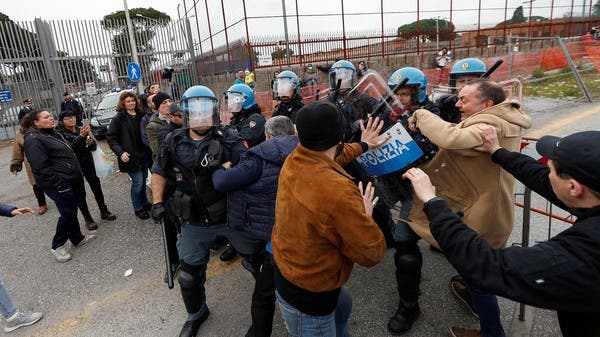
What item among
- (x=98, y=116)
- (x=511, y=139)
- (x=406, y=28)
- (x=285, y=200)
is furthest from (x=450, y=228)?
(x=406, y=28)

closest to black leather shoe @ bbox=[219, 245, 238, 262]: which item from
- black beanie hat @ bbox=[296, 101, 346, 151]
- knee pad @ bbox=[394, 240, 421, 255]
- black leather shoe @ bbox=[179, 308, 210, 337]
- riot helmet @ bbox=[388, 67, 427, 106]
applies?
black leather shoe @ bbox=[179, 308, 210, 337]

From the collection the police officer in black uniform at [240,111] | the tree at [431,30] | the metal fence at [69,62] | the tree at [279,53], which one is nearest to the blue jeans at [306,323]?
the police officer in black uniform at [240,111]

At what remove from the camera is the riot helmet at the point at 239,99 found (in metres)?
3.97

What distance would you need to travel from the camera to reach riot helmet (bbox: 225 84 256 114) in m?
3.97

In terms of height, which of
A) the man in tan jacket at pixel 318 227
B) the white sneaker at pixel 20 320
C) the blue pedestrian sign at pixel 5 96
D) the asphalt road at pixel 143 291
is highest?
the blue pedestrian sign at pixel 5 96

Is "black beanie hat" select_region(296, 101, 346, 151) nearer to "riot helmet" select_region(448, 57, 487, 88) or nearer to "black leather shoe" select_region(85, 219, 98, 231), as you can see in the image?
"riot helmet" select_region(448, 57, 487, 88)

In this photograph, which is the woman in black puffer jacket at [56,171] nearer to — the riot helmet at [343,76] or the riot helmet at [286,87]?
the riot helmet at [286,87]

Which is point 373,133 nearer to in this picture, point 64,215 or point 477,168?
point 477,168

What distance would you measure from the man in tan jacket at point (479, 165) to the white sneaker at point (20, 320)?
3.52 meters

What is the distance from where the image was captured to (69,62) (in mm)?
13031

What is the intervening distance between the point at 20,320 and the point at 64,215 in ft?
4.58

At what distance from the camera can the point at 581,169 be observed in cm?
109

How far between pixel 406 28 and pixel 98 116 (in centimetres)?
1434

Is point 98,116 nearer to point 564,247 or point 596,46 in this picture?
point 564,247
